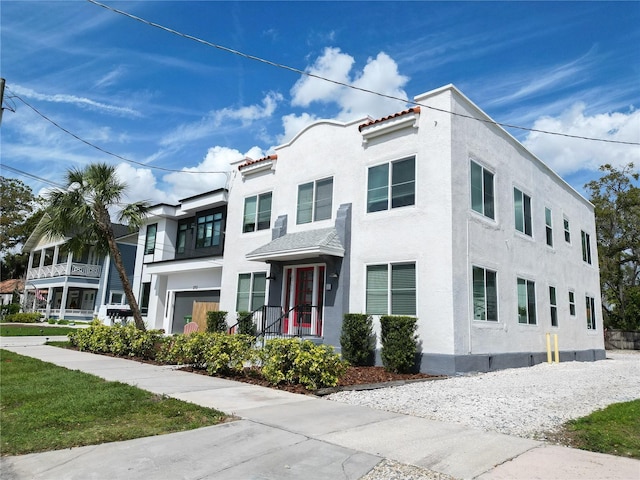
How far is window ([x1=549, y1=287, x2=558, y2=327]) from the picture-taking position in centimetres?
1684

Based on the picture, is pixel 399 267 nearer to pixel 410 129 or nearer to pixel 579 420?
pixel 410 129

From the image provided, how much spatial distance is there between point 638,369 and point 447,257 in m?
8.83

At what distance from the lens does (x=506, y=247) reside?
14422 millimetres

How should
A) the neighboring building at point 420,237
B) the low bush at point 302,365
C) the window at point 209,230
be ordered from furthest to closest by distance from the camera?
the window at point 209,230 → the neighboring building at point 420,237 → the low bush at point 302,365

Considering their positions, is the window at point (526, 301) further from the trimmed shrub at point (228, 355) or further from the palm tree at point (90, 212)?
the palm tree at point (90, 212)

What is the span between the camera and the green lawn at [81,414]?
5.45 meters

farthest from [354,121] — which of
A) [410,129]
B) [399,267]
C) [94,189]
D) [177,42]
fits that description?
[94,189]

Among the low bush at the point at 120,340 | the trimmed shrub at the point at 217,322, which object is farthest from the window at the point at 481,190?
the low bush at the point at 120,340

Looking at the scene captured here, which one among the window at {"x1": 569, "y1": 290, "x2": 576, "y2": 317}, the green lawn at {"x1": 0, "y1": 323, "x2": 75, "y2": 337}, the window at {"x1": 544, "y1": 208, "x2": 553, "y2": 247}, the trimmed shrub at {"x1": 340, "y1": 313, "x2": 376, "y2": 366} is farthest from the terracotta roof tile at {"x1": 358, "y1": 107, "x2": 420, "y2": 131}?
the green lawn at {"x1": 0, "y1": 323, "x2": 75, "y2": 337}

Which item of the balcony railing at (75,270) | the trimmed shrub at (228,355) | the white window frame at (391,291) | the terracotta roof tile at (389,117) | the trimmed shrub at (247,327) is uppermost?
the terracotta roof tile at (389,117)

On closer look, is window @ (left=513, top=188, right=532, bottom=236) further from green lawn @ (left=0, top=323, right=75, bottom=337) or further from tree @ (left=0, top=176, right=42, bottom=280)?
tree @ (left=0, top=176, right=42, bottom=280)

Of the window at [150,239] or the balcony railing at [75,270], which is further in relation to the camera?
the balcony railing at [75,270]

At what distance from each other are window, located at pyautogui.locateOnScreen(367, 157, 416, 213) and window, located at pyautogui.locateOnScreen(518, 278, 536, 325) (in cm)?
519

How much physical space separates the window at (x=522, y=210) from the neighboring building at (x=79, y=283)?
96.2ft
